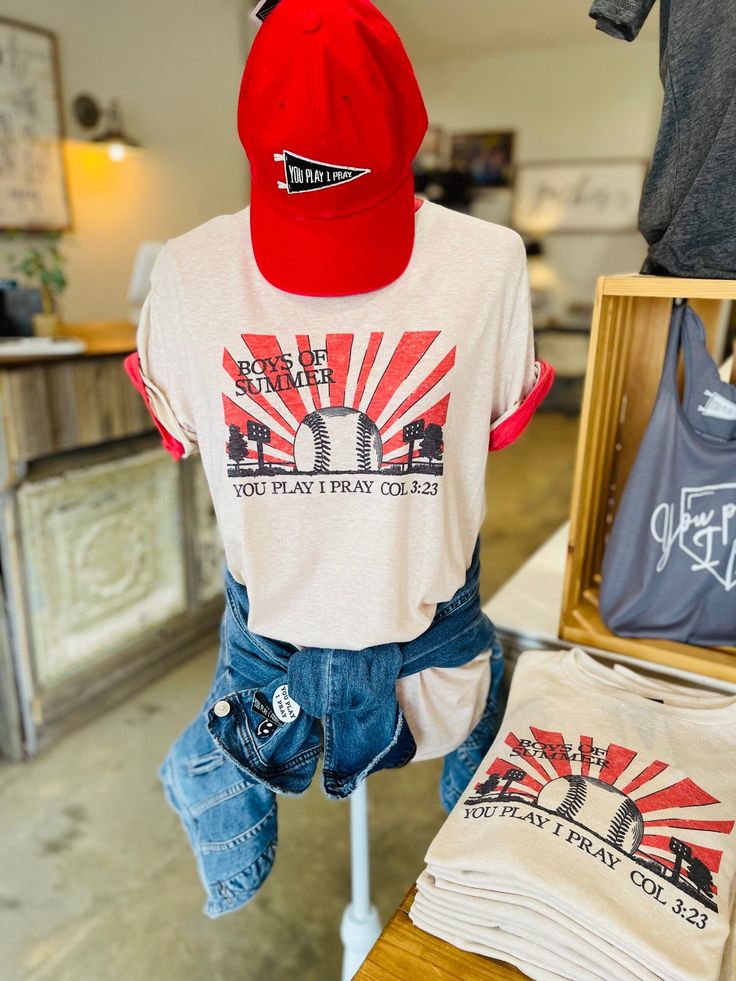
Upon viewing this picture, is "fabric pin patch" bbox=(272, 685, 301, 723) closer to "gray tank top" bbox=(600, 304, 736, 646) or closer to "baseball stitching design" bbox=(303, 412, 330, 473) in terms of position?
"baseball stitching design" bbox=(303, 412, 330, 473)

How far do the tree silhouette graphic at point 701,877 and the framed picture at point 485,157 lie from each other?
7.33 metres

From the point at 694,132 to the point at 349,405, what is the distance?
57cm

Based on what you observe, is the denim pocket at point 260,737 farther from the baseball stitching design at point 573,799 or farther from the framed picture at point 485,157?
the framed picture at point 485,157

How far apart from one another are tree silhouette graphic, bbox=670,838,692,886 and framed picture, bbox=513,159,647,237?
22.4ft

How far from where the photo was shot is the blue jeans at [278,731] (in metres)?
0.89

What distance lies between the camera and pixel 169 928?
166cm

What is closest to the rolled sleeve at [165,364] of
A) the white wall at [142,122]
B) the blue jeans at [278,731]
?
the blue jeans at [278,731]

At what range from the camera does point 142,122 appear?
395 cm

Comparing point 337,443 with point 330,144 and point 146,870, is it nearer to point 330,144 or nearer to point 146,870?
point 330,144

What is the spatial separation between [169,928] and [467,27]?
6.54 meters

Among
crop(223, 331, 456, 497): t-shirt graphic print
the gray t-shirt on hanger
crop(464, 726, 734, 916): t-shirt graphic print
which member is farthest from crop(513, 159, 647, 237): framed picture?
crop(464, 726, 734, 916): t-shirt graphic print

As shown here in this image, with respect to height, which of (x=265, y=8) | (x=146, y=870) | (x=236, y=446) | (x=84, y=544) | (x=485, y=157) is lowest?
(x=146, y=870)

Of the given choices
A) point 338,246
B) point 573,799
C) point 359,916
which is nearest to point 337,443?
point 338,246

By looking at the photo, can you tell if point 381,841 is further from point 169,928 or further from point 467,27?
point 467,27
